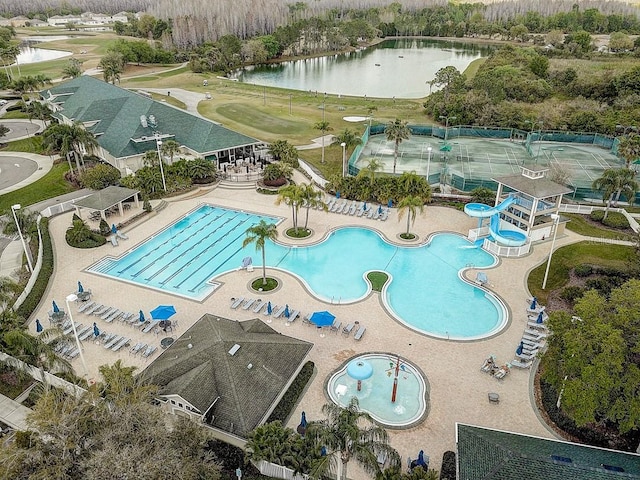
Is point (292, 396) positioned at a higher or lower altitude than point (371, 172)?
lower

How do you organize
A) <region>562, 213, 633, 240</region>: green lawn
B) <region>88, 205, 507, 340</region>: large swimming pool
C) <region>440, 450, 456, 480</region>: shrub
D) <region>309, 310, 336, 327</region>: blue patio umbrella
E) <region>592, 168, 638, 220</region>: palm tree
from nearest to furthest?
1. <region>440, 450, 456, 480</region>: shrub
2. <region>309, 310, 336, 327</region>: blue patio umbrella
3. <region>88, 205, 507, 340</region>: large swimming pool
4. <region>562, 213, 633, 240</region>: green lawn
5. <region>592, 168, 638, 220</region>: palm tree

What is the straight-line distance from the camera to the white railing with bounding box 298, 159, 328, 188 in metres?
49.5

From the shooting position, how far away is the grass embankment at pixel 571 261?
32.8 metres

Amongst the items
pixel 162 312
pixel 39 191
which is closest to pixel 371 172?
pixel 162 312

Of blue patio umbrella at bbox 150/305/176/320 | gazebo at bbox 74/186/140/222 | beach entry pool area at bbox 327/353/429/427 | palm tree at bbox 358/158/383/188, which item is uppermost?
palm tree at bbox 358/158/383/188

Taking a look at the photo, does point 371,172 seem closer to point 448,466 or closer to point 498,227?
point 498,227

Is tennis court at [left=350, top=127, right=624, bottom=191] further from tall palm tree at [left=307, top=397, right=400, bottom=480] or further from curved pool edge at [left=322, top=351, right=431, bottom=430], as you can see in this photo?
tall palm tree at [left=307, top=397, right=400, bottom=480]

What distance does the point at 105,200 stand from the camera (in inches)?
1612

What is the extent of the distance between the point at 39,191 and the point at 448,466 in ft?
159

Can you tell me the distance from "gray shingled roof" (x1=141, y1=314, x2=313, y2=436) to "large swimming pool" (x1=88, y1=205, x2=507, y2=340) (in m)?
7.20

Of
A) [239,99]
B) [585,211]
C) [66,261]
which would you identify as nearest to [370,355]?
[66,261]

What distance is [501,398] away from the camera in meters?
23.6

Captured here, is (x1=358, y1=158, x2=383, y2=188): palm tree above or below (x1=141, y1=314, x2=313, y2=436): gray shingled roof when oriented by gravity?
above

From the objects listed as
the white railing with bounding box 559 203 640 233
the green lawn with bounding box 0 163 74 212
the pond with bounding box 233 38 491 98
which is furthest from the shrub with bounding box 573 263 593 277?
the pond with bounding box 233 38 491 98
